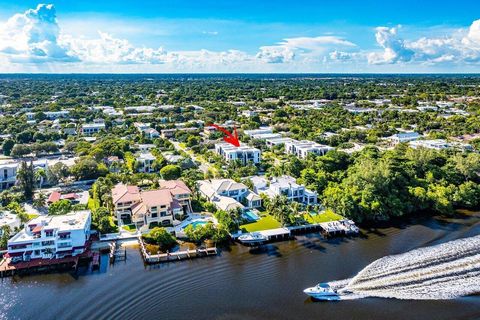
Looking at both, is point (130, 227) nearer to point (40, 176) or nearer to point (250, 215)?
point (250, 215)

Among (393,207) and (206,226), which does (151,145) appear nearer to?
(206,226)

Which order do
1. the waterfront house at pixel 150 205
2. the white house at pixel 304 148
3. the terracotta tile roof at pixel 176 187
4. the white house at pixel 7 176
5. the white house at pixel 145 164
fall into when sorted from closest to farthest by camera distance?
the waterfront house at pixel 150 205 < the terracotta tile roof at pixel 176 187 < the white house at pixel 7 176 < the white house at pixel 145 164 < the white house at pixel 304 148

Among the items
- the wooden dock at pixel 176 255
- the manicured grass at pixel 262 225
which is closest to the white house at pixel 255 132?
the manicured grass at pixel 262 225

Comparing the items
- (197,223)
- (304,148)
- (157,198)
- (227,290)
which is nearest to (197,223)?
(197,223)

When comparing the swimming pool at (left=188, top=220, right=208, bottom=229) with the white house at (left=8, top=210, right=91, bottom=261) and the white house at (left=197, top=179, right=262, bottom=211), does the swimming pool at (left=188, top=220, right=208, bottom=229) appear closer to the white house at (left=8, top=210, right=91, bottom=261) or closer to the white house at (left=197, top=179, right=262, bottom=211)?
the white house at (left=197, top=179, right=262, bottom=211)

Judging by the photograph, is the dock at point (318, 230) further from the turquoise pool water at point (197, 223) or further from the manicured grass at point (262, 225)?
the turquoise pool water at point (197, 223)

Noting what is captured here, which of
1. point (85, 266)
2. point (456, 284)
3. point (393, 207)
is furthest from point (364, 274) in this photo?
point (85, 266)
